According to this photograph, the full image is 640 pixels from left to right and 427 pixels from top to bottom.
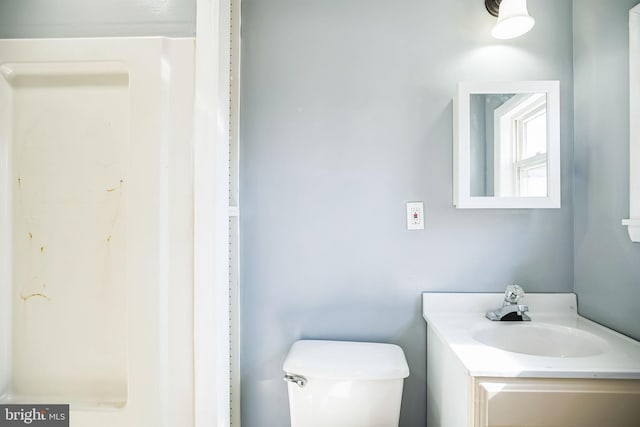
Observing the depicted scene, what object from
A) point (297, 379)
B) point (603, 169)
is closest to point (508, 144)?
point (603, 169)

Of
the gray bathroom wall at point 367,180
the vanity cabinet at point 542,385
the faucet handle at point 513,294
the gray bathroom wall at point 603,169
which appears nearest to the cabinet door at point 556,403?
the vanity cabinet at point 542,385

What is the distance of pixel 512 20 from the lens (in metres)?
1.40

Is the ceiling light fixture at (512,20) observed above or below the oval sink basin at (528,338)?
above

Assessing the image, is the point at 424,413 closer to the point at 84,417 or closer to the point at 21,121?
the point at 84,417

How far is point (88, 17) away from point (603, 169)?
5.91ft

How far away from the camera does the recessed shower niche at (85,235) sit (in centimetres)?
72

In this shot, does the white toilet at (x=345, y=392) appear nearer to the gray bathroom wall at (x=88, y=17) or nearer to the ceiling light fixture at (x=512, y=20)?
the gray bathroom wall at (x=88, y=17)

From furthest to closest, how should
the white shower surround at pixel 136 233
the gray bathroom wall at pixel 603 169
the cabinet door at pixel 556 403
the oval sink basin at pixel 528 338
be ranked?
the oval sink basin at pixel 528 338, the gray bathroom wall at pixel 603 169, the cabinet door at pixel 556 403, the white shower surround at pixel 136 233

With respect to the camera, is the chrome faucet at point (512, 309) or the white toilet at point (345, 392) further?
the chrome faucet at point (512, 309)

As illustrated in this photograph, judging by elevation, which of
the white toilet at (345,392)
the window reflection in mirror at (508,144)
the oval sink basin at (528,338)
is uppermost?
the window reflection in mirror at (508,144)

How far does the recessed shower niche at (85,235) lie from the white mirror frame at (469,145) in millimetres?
1109

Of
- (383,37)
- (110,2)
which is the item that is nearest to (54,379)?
(110,2)

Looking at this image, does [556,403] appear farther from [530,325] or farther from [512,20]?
[512,20]

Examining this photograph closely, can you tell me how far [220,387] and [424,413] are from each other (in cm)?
106
